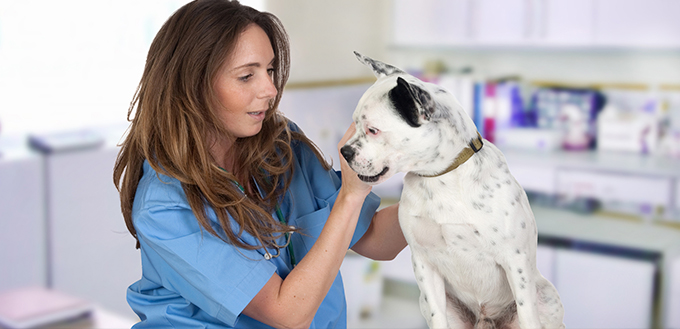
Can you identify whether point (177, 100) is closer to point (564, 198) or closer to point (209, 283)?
point (209, 283)

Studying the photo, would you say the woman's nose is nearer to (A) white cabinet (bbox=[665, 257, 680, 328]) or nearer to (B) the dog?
(B) the dog

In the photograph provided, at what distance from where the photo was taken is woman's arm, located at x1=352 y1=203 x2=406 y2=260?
126cm

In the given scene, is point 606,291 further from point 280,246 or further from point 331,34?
point 280,246

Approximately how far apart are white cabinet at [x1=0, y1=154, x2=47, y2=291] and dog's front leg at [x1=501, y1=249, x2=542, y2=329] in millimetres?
2191

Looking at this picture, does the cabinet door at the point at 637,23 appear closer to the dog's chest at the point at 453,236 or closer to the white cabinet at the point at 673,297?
the white cabinet at the point at 673,297

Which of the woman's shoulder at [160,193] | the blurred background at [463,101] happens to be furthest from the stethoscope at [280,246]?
the blurred background at [463,101]

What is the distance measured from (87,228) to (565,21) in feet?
9.11

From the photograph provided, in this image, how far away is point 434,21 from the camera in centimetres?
387

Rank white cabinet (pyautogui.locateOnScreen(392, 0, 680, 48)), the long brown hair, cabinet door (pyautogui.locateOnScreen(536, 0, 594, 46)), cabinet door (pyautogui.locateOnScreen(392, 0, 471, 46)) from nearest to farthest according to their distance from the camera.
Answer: the long brown hair, white cabinet (pyautogui.locateOnScreen(392, 0, 680, 48)), cabinet door (pyautogui.locateOnScreen(536, 0, 594, 46)), cabinet door (pyautogui.locateOnScreen(392, 0, 471, 46))

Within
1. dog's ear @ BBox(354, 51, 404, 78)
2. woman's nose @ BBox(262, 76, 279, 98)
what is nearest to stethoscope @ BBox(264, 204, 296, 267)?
woman's nose @ BBox(262, 76, 279, 98)

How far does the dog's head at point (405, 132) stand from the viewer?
86 cm

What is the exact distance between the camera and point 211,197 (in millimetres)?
1084

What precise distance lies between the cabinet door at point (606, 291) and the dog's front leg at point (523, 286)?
85.6 inches

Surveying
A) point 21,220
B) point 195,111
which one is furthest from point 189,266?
point 21,220
